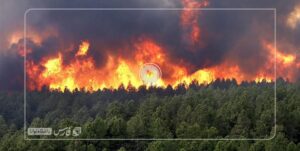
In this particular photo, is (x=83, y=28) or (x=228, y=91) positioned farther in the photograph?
(x=228, y=91)

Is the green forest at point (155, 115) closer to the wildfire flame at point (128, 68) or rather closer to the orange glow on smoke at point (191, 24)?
the wildfire flame at point (128, 68)

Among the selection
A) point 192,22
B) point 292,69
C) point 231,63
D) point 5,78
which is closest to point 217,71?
point 231,63

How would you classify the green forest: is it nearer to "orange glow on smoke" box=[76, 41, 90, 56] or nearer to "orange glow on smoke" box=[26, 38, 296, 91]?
"orange glow on smoke" box=[26, 38, 296, 91]

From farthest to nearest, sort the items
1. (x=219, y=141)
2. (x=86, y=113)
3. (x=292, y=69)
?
(x=219, y=141) → (x=292, y=69) → (x=86, y=113)

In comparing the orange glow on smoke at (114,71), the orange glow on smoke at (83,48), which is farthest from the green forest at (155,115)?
the orange glow on smoke at (83,48)

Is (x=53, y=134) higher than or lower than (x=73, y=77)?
lower

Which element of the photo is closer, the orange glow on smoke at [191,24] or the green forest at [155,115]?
the orange glow on smoke at [191,24]

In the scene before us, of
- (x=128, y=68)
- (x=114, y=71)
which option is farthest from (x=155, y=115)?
(x=128, y=68)

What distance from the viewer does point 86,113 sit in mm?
4000

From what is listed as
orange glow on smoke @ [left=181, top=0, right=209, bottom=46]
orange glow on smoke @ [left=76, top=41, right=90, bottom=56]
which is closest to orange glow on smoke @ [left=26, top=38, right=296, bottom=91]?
orange glow on smoke @ [left=76, top=41, right=90, bottom=56]

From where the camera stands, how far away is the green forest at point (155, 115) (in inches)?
150

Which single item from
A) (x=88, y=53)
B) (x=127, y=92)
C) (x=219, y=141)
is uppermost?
(x=88, y=53)

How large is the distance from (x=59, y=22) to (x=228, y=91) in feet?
4.26

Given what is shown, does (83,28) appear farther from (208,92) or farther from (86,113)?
(208,92)
